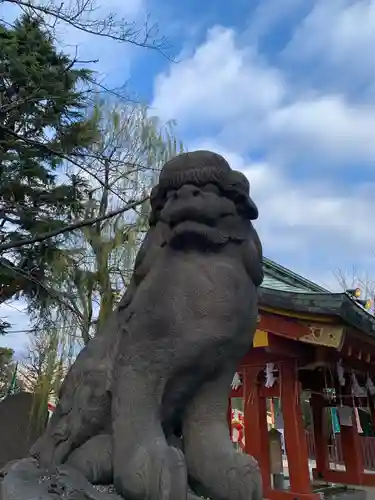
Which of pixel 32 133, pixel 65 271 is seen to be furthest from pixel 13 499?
pixel 32 133

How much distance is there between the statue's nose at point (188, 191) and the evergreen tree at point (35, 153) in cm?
356

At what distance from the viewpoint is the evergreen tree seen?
5.45 metres

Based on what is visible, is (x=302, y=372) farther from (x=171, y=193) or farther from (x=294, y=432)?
(x=171, y=193)

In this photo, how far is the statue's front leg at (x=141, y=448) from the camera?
1.66 meters

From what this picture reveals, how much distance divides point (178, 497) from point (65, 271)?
15.5ft

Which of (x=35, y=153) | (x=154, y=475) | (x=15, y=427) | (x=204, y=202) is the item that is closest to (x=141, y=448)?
(x=154, y=475)

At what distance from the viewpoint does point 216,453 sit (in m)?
1.81

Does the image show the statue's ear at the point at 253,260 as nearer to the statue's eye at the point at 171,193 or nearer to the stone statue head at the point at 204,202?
the stone statue head at the point at 204,202

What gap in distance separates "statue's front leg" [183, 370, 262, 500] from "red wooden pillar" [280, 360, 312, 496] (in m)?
3.91

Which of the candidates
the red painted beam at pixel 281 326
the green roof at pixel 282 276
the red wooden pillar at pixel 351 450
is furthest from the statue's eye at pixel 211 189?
the red wooden pillar at pixel 351 450

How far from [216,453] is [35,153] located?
577 centimetres

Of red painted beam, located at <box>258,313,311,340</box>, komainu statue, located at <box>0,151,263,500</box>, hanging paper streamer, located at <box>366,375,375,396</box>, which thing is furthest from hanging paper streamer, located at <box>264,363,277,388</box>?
komainu statue, located at <box>0,151,263,500</box>

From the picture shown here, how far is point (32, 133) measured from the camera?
6.40 metres

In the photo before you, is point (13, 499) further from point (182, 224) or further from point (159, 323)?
point (182, 224)
